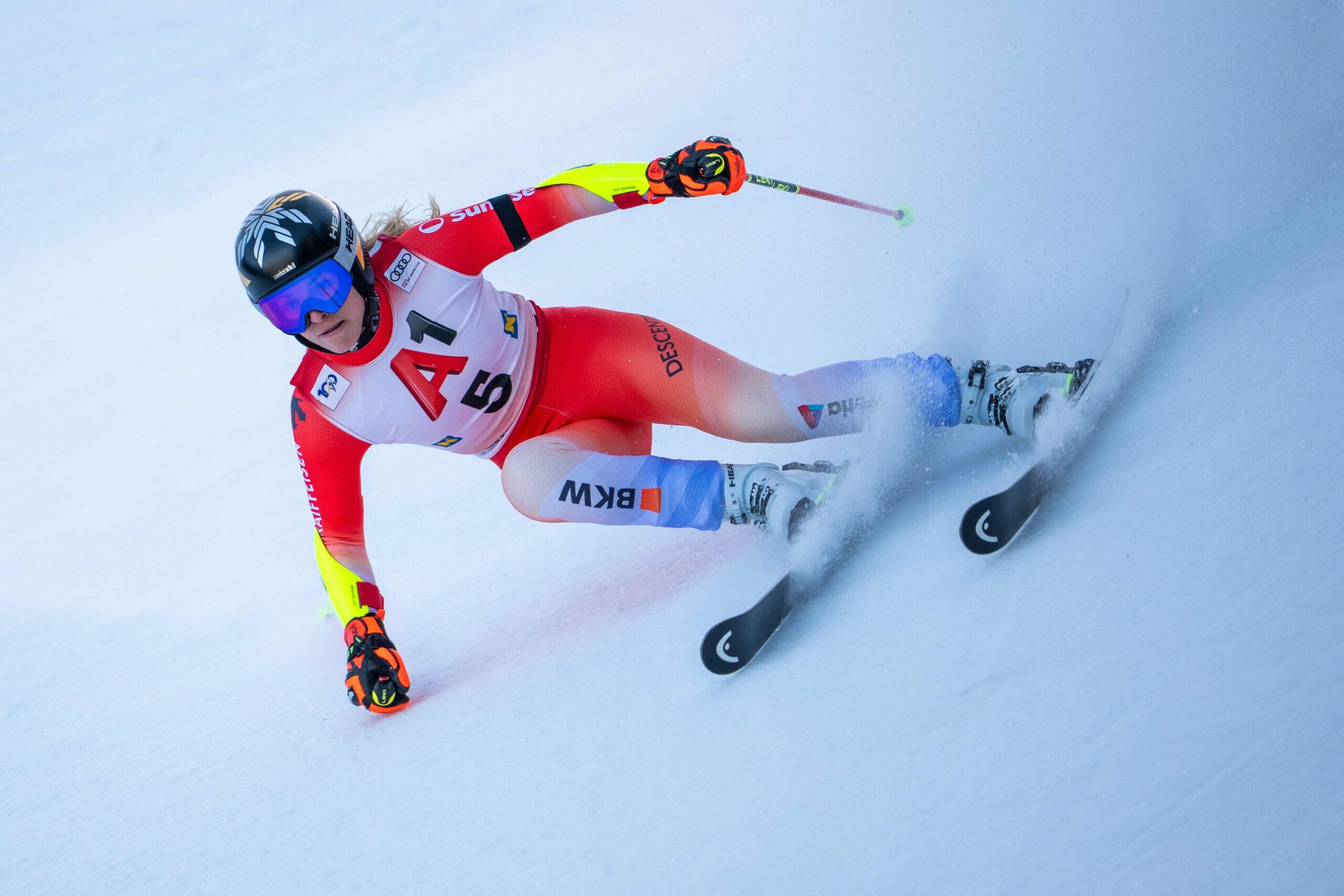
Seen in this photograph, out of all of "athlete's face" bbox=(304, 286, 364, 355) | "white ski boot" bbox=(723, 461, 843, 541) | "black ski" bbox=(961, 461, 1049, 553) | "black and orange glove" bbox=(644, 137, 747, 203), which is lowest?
"white ski boot" bbox=(723, 461, 843, 541)

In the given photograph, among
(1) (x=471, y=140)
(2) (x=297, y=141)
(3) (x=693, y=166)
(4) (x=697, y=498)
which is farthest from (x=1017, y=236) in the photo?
(2) (x=297, y=141)

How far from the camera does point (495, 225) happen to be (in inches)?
102

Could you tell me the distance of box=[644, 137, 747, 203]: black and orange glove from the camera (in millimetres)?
2479

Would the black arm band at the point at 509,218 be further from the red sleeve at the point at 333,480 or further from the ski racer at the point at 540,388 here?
the red sleeve at the point at 333,480

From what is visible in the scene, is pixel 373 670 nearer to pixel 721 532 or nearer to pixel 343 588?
pixel 343 588

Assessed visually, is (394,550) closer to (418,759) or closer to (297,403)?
(297,403)

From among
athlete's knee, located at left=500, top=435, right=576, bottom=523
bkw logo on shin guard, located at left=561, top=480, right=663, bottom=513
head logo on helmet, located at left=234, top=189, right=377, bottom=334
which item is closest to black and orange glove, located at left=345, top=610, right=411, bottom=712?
athlete's knee, located at left=500, top=435, right=576, bottom=523

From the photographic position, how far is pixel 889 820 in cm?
155

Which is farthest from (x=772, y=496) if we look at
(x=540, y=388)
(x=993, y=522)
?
(x=540, y=388)

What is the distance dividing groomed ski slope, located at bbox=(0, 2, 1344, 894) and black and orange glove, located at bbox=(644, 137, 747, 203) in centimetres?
77

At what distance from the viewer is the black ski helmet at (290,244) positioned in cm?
221

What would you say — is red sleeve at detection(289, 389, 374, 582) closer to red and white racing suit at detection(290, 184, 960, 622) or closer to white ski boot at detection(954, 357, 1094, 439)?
red and white racing suit at detection(290, 184, 960, 622)

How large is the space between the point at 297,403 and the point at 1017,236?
2.59 m

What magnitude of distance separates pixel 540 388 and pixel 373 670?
2.77ft
